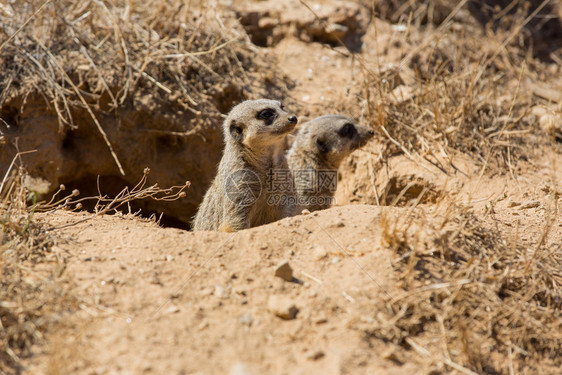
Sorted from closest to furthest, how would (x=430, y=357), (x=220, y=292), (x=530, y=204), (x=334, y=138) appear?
1. (x=430, y=357)
2. (x=220, y=292)
3. (x=530, y=204)
4. (x=334, y=138)

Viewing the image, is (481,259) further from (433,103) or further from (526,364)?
(433,103)

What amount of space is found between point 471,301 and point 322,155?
8.82ft

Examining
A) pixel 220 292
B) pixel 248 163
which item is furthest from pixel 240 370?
pixel 248 163

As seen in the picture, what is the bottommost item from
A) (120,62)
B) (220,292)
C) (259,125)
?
(220,292)

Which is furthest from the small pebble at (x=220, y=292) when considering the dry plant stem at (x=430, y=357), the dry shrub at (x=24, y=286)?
the dry plant stem at (x=430, y=357)

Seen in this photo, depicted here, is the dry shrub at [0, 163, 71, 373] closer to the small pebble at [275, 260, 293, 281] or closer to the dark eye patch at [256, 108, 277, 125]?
the small pebble at [275, 260, 293, 281]

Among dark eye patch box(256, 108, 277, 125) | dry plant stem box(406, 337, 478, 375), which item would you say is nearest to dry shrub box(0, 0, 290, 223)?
dark eye patch box(256, 108, 277, 125)

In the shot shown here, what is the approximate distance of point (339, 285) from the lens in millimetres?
3053

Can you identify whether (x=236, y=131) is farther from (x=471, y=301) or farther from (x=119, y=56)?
(x=471, y=301)

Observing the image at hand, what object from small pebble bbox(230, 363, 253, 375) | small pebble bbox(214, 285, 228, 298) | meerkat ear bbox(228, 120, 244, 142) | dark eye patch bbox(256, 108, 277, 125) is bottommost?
small pebble bbox(214, 285, 228, 298)

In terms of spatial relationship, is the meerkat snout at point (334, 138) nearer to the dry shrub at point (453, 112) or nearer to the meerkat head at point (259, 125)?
the dry shrub at point (453, 112)

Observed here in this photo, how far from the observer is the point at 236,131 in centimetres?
462

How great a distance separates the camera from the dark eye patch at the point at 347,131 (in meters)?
5.34

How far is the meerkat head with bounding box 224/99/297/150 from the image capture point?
4.51 meters
